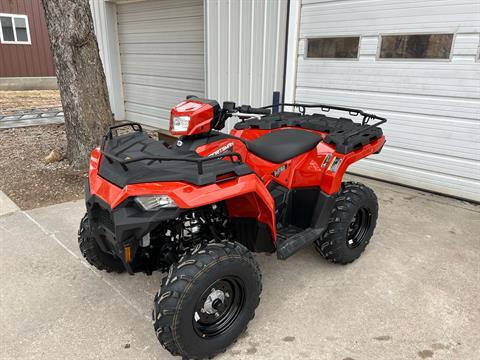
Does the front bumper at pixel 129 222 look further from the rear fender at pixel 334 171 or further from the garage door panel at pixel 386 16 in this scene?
the garage door panel at pixel 386 16

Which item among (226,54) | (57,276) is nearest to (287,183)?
(57,276)

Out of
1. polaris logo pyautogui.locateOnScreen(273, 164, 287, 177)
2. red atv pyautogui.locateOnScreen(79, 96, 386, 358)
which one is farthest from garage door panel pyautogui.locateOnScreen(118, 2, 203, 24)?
polaris logo pyautogui.locateOnScreen(273, 164, 287, 177)

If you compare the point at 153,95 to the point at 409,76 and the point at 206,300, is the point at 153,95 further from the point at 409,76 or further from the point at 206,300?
the point at 206,300

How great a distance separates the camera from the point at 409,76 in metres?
4.57

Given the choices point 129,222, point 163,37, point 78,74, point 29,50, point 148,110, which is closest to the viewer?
point 129,222

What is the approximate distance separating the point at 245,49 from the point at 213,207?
13.8 feet

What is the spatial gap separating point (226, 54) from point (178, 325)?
5.09m

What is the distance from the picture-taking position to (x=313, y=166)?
9.01 feet

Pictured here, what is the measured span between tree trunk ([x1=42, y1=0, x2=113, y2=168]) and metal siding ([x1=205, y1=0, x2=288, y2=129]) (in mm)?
1983

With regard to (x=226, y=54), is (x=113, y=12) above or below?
above

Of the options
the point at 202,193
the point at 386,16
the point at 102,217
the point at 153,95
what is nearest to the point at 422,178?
the point at 386,16

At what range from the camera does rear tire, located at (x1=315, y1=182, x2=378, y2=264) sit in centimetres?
282

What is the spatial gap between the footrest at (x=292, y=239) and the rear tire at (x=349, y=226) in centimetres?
18

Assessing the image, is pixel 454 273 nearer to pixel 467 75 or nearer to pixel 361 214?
pixel 361 214
